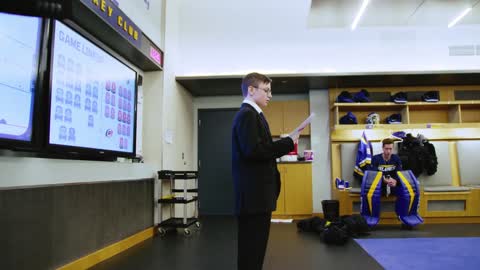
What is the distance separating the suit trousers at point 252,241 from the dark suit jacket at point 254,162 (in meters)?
0.05

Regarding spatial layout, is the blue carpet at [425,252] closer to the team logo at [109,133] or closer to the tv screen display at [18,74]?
the team logo at [109,133]

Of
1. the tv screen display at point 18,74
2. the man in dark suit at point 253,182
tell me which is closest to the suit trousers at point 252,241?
the man in dark suit at point 253,182

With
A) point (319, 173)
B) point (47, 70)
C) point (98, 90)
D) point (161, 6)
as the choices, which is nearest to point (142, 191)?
point (98, 90)

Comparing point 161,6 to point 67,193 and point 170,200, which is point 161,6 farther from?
point 67,193

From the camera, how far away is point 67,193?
7.93 feet

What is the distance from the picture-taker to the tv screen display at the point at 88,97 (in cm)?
232

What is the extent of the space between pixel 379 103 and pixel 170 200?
3.56 m

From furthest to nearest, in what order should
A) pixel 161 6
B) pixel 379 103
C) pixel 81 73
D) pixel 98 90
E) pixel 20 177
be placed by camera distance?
1. pixel 379 103
2. pixel 161 6
3. pixel 98 90
4. pixel 81 73
5. pixel 20 177

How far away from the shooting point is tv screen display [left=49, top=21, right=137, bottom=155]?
232 centimetres

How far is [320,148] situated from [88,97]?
3.97 m

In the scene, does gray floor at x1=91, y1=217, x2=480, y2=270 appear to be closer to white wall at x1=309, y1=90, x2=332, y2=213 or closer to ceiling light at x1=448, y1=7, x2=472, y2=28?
white wall at x1=309, y1=90, x2=332, y2=213

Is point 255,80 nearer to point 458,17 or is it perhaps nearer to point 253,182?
point 253,182

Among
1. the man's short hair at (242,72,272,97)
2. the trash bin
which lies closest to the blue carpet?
the trash bin

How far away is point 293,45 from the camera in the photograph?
5500 millimetres
